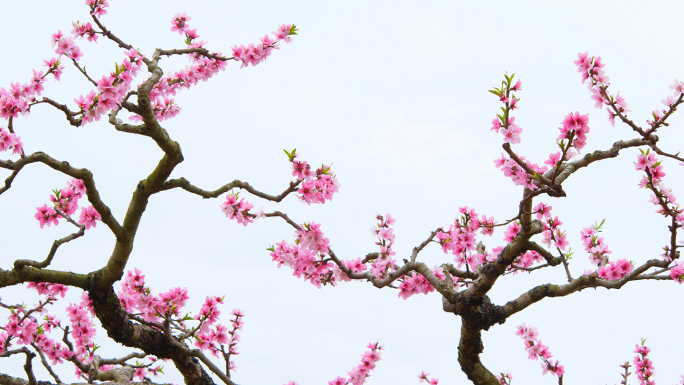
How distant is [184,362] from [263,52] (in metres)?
4.11

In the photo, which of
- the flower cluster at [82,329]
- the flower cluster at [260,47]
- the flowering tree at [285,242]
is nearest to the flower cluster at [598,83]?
the flowering tree at [285,242]

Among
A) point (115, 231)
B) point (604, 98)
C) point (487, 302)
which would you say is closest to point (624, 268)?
point (487, 302)

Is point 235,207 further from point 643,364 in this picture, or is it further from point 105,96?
point 643,364

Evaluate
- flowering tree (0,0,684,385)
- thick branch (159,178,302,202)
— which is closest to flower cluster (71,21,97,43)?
flowering tree (0,0,684,385)

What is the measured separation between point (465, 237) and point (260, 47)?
3.74 m

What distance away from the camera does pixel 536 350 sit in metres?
6.93

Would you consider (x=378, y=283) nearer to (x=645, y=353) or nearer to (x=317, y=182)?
(x=317, y=182)

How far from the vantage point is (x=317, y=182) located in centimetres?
459

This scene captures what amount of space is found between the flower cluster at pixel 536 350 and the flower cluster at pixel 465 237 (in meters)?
1.80

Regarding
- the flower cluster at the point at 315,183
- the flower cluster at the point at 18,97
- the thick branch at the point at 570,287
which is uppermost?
the flower cluster at the point at 18,97

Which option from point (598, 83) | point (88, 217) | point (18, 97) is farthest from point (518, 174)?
point (18, 97)

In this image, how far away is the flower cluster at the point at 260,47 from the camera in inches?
263

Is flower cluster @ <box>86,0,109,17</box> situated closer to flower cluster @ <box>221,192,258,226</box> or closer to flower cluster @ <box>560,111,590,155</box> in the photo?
flower cluster @ <box>221,192,258,226</box>

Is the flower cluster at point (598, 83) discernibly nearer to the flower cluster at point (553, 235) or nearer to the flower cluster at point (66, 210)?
the flower cluster at point (553, 235)
